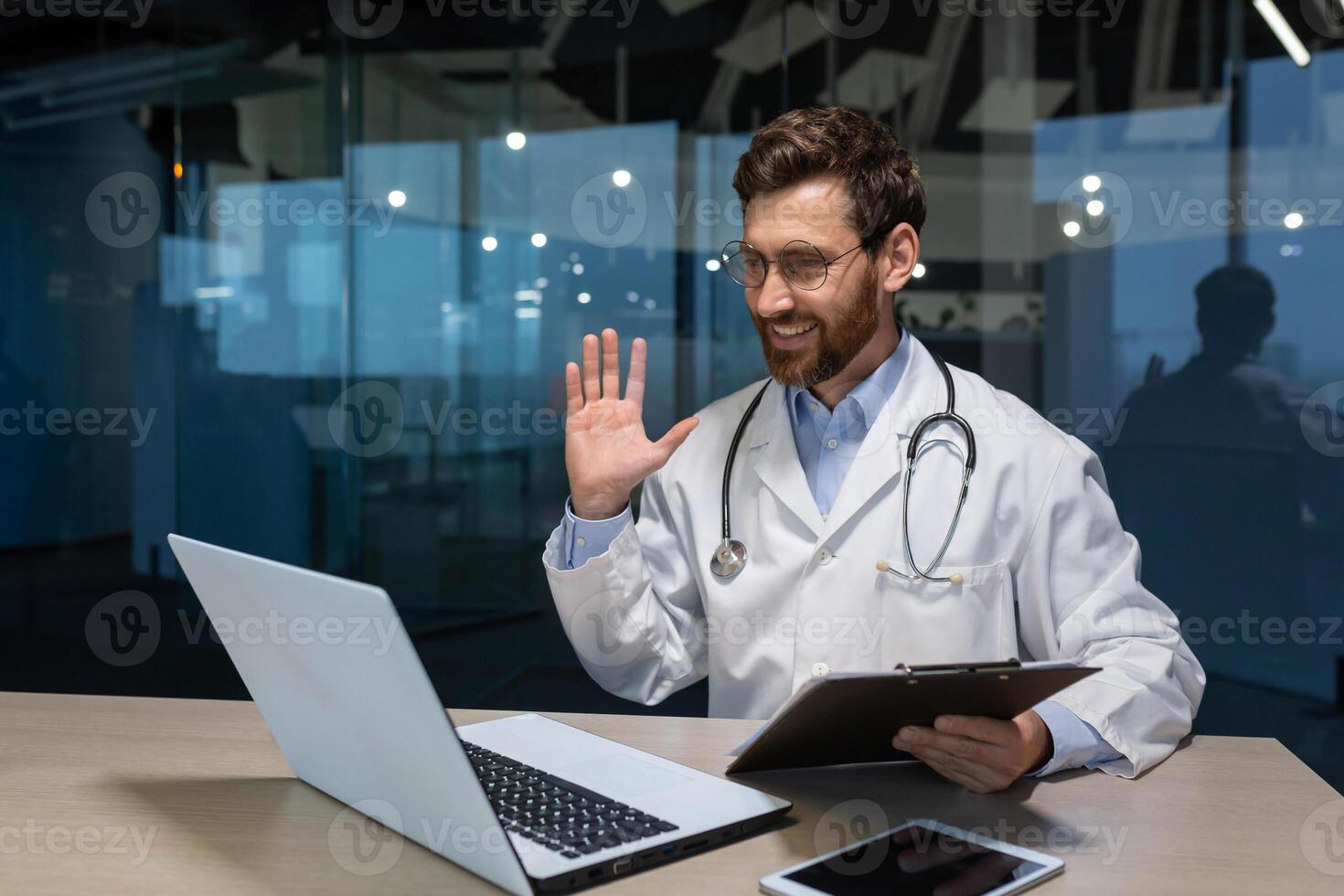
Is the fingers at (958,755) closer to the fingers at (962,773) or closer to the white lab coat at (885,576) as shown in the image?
the fingers at (962,773)

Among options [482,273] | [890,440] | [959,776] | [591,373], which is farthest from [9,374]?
[959,776]

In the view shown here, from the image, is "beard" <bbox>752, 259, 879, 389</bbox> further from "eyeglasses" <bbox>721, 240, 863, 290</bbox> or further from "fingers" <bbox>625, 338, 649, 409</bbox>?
"fingers" <bbox>625, 338, 649, 409</bbox>

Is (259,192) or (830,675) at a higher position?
(259,192)

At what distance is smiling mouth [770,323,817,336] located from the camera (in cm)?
177

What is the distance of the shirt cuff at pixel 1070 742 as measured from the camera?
1.29 meters

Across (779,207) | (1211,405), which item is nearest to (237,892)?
(779,207)

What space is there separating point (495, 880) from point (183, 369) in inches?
159

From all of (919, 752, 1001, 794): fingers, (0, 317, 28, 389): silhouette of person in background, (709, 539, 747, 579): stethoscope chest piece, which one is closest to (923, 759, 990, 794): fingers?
(919, 752, 1001, 794): fingers

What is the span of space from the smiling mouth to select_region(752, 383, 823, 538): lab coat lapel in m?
0.15

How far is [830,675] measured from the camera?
1.02 m

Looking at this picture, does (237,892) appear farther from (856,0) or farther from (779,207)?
(856,0)

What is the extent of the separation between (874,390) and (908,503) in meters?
0.22

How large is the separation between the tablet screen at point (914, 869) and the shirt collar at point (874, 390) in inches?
34.5

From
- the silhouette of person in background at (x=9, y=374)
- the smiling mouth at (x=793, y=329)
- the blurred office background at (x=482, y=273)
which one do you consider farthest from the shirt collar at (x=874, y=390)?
the silhouette of person in background at (x=9, y=374)
